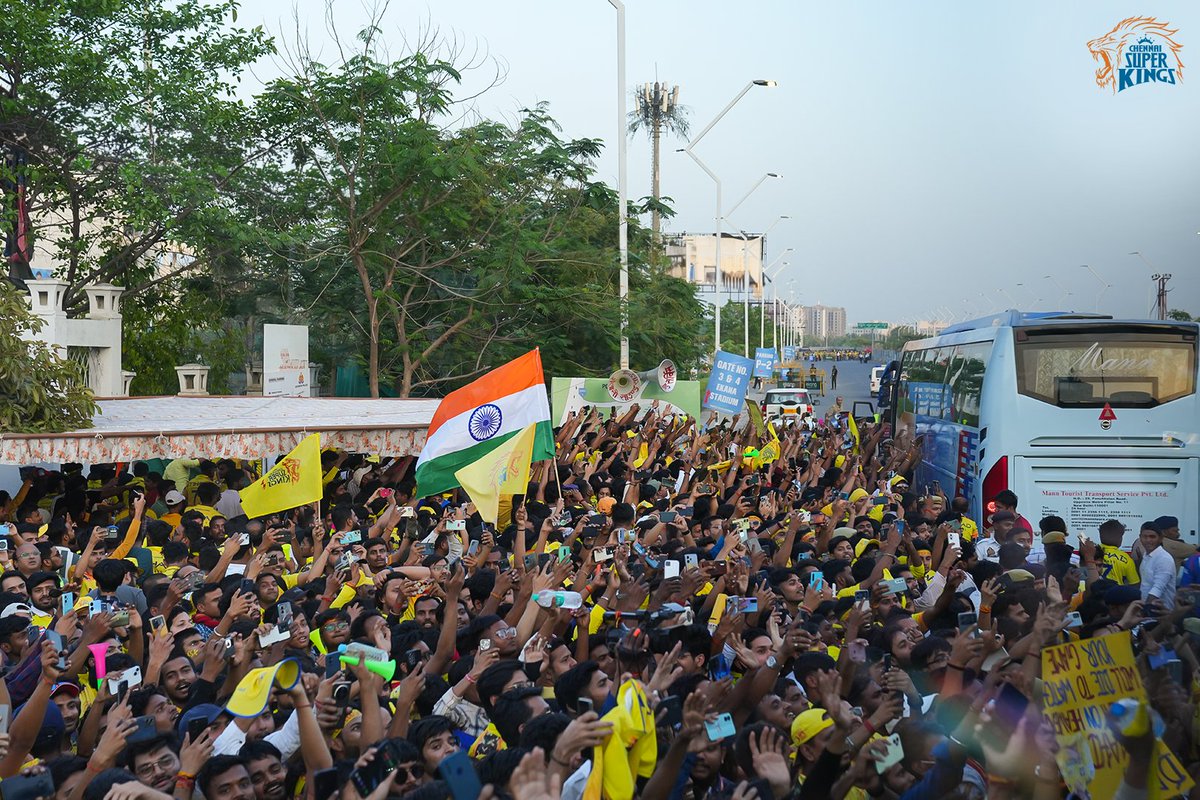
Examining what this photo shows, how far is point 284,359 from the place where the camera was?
767 inches

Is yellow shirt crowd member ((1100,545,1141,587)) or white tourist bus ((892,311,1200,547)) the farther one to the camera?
white tourist bus ((892,311,1200,547))

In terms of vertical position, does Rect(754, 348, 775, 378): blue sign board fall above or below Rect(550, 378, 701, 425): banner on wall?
above

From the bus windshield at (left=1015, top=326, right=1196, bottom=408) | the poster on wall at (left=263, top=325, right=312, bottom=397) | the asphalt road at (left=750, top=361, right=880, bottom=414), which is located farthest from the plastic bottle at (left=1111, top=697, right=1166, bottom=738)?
the asphalt road at (left=750, top=361, right=880, bottom=414)

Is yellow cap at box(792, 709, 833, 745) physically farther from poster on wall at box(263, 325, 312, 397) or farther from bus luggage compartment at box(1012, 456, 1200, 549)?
poster on wall at box(263, 325, 312, 397)

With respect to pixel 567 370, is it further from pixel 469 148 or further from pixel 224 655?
pixel 224 655

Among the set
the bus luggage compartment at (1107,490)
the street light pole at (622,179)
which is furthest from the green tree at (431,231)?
the bus luggage compartment at (1107,490)

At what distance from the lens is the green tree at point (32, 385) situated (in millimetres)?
11836

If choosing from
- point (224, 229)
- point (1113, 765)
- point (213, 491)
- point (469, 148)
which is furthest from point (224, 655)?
point (469, 148)

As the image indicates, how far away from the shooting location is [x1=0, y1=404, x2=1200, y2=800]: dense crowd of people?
454 cm

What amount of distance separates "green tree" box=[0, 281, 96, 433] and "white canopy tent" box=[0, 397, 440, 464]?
0.66 feet

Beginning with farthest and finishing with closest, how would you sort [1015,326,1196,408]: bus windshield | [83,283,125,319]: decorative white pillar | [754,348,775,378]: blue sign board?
[754,348,775,378]: blue sign board < [83,283,125,319]: decorative white pillar < [1015,326,1196,408]: bus windshield

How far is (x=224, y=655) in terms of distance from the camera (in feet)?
19.9

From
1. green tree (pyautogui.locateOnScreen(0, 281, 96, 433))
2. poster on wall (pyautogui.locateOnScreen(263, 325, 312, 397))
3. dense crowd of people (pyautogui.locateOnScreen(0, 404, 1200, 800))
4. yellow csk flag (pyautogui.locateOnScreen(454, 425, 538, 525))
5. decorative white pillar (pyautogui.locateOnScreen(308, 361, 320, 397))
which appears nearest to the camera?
dense crowd of people (pyautogui.locateOnScreen(0, 404, 1200, 800))

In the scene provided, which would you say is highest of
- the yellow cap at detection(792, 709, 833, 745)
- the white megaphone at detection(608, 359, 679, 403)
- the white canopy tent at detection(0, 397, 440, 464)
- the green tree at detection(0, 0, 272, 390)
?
the green tree at detection(0, 0, 272, 390)
